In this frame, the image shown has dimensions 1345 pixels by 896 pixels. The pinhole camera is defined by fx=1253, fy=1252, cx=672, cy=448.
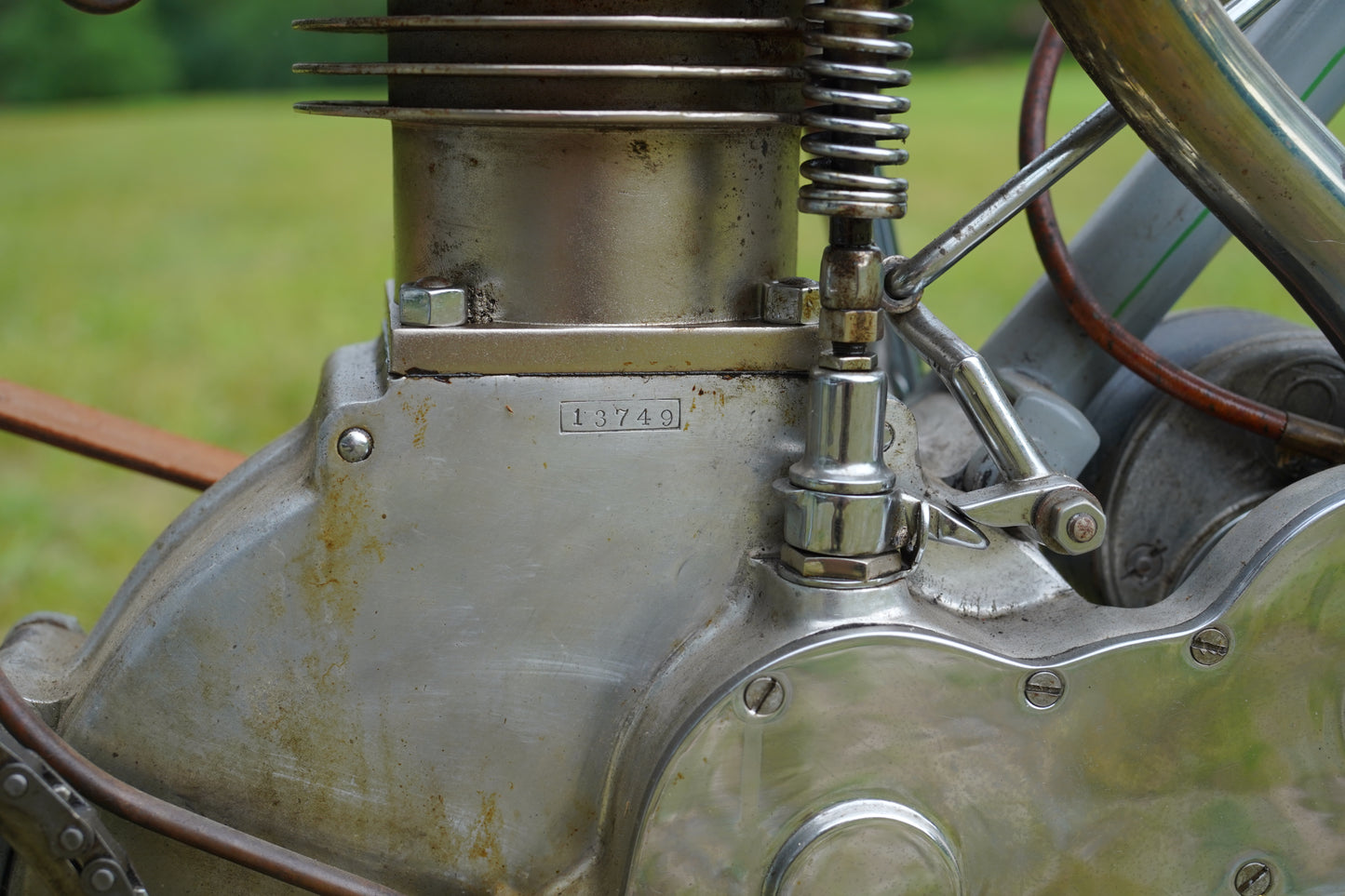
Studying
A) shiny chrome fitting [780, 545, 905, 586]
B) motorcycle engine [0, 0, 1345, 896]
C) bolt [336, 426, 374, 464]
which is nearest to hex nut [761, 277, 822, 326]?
motorcycle engine [0, 0, 1345, 896]

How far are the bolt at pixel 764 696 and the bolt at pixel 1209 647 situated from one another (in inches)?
9.0

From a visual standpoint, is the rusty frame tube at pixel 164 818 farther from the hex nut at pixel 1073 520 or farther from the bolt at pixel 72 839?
the hex nut at pixel 1073 520

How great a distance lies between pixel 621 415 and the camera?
685 millimetres

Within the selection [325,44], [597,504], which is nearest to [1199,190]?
[597,504]

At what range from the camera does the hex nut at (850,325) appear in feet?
2.15

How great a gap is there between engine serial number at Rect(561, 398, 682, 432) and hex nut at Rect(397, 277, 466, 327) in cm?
8

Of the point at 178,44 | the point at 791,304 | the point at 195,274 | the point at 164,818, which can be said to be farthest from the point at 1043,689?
the point at 178,44

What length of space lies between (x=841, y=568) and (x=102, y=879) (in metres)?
0.41

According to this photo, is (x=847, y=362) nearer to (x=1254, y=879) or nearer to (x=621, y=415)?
(x=621, y=415)

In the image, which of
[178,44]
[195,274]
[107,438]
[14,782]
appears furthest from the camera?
[178,44]

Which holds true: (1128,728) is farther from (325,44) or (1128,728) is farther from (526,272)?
(325,44)

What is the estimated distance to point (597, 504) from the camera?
69cm

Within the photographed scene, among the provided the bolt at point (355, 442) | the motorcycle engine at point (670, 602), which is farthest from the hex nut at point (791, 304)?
the bolt at point (355, 442)

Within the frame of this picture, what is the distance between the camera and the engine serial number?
26.8 inches
